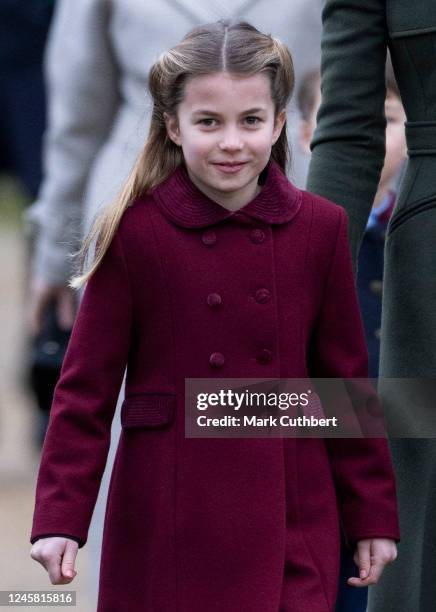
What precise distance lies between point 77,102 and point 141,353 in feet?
7.45

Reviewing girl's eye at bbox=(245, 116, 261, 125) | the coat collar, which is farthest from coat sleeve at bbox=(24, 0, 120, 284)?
girl's eye at bbox=(245, 116, 261, 125)

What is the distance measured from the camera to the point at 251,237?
12.2 ft

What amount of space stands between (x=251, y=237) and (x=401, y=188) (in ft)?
1.19

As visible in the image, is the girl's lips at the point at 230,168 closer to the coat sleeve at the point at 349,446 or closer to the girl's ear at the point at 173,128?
the girl's ear at the point at 173,128

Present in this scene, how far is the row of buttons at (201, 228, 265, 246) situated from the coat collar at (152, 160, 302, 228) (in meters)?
0.02

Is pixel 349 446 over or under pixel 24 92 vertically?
under

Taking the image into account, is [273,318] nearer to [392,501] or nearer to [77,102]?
[392,501]

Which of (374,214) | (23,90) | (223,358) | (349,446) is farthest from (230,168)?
(23,90)

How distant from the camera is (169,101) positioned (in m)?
3.77

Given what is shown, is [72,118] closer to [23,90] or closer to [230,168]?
[23,90]

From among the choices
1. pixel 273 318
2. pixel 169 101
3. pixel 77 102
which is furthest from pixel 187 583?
pixel 77 102

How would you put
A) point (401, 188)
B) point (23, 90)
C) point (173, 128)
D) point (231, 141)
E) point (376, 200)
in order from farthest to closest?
point (23, 90)
point (376, 200)
point (401, 188)
point (173, 128)
point (231, 141)

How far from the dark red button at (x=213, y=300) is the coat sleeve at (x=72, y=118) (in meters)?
1.73

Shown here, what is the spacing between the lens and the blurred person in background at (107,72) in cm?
551
